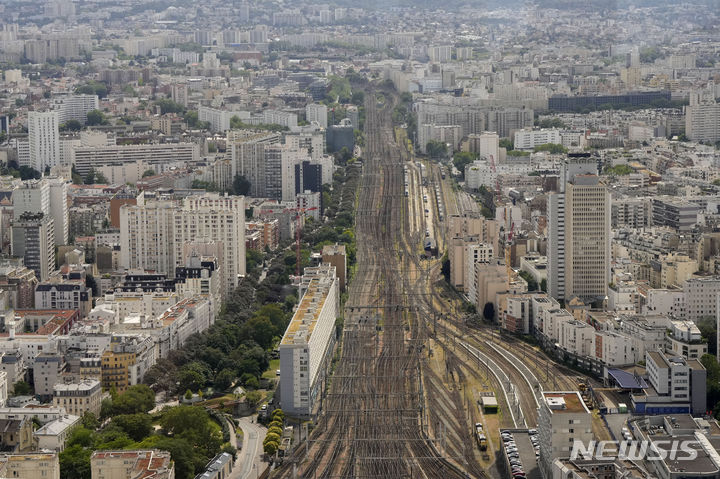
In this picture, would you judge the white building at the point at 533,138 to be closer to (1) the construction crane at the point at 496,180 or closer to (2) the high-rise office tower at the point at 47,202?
(1) the construction crane at the point at 496,180

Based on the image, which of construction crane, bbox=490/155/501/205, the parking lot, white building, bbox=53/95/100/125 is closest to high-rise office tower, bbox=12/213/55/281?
construction crane, bbox=490/155/501/205

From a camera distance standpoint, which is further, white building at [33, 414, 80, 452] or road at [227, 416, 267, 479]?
white building at [33, 414, 80, 452]

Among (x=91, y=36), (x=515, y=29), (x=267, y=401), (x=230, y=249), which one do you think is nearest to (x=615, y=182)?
(x=230, y=249)

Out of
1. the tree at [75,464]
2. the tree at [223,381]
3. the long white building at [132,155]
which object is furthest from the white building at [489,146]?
the tree at [75,464]

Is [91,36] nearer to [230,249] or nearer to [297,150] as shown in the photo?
[297,150]

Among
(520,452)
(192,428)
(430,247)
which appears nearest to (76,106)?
(430,247)

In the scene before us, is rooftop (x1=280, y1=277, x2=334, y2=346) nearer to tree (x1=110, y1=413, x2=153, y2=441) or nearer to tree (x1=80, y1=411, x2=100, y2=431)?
tree (x1=110, y1=413, x2=153, y2=441)
